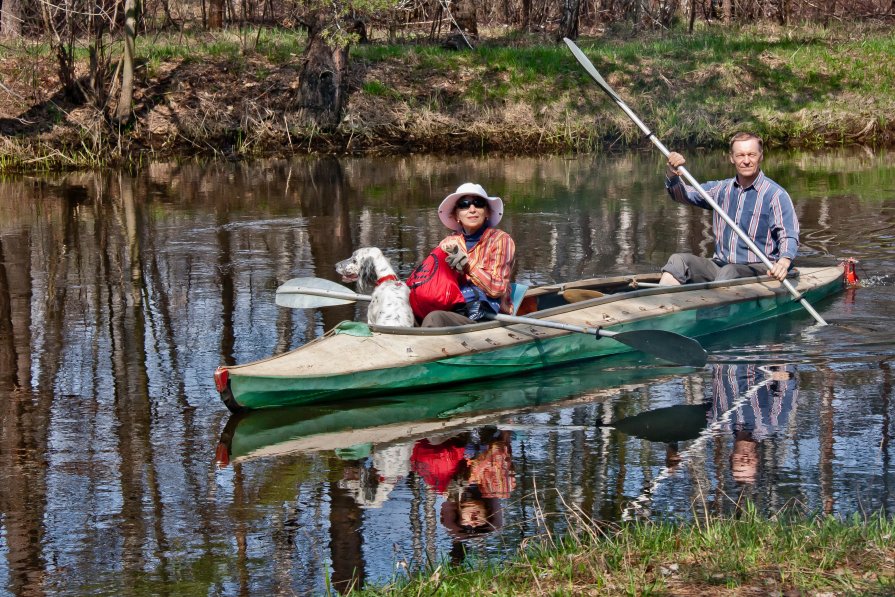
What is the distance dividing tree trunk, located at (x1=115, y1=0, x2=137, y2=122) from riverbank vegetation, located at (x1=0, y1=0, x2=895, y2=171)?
0.10ft

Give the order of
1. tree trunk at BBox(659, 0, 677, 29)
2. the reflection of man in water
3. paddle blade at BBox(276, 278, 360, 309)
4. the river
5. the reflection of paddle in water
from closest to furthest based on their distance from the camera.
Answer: the river → the reflection of paddle in water → the reflection of man in water → paddle blade at BBox(276, 278, 360, 309) → tree trunk at BBox(659, 0, 677, 29)

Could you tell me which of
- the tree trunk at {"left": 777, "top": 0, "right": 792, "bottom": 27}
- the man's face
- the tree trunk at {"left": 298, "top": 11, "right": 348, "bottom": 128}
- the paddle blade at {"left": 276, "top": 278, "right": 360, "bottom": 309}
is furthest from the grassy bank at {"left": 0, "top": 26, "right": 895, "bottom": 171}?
the man's face

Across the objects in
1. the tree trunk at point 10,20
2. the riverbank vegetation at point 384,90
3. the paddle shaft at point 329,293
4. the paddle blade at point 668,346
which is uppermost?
the tree trunk at point 10,20

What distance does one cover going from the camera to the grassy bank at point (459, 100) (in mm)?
22766

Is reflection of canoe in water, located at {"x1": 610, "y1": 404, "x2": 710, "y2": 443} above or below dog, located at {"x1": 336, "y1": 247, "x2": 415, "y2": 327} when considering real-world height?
below

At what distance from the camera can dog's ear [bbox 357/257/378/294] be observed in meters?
7.97

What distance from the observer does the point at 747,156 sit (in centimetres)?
966

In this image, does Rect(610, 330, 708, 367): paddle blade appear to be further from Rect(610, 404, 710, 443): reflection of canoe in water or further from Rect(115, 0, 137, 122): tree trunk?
Rect(115, 0, 137, 122): tree trunk

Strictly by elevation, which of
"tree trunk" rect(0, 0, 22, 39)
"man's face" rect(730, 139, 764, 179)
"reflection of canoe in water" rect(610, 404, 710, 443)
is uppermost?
"tree trunk" rect(0, 0, 22, 39)

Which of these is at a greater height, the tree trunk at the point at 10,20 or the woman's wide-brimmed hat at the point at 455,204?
the tree trunk at the point at 10,20

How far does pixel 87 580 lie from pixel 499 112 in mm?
19787

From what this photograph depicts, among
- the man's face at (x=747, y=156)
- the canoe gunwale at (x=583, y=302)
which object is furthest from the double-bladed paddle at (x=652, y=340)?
the man's face at (x=747, y=156)

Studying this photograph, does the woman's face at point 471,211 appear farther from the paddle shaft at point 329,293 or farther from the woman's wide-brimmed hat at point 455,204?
the paddle shaft at point 329,293

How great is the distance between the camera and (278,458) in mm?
6824
